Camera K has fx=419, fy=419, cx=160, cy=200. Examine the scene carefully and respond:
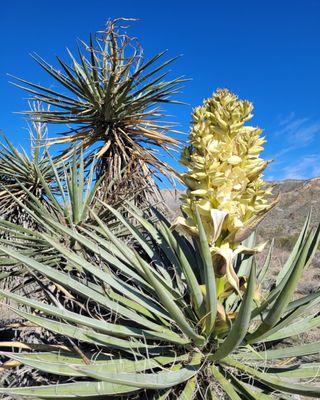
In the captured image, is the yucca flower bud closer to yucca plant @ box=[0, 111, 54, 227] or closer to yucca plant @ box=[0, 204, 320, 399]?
yucca plant @ box=[0, 204, 320, 399]

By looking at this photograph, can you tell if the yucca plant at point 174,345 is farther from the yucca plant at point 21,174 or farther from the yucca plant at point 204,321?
the yucca plant at point 21,174

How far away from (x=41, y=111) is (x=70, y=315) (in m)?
3.36

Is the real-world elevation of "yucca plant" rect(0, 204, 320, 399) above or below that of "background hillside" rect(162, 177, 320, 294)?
below

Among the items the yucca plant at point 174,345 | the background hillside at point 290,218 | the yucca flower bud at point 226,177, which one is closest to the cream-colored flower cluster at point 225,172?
the yucca flower bud at point 226,177

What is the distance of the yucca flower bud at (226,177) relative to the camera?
6.66ft

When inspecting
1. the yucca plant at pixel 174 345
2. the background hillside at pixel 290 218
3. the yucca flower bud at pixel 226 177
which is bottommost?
the yucca plant at pixel 174 345

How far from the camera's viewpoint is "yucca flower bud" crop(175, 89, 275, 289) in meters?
2.03

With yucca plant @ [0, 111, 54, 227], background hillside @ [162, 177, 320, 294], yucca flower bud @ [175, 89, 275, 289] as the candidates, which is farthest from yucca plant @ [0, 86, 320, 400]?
background hillside @ [162, 177, 320, 294]

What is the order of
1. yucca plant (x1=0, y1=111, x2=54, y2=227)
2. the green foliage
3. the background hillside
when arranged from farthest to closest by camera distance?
1. the background hillside
2. yucca plant (x1=0, y1=111, x2=54, y2=227)
3. the green foliage

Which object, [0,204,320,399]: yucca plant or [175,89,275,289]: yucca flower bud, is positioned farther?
[175,89,275,289]: yucca flower bud

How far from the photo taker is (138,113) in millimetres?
4938

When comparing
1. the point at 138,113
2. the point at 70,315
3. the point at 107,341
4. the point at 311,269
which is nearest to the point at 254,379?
the point at 107,341

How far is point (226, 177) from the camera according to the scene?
2039 millimetres

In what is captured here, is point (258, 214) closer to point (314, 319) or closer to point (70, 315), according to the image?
point (314, 319)
